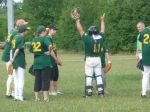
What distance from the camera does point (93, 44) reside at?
14.1 metres

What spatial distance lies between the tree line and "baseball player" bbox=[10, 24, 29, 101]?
43.7m

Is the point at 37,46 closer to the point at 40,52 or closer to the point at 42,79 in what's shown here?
the point at 40,52

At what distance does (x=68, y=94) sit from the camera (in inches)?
599

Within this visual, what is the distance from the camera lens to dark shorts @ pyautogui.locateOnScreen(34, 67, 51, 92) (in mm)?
13439

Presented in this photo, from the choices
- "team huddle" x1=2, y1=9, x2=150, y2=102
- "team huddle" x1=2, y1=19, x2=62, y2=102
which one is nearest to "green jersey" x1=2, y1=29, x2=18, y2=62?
"team huddle" x1=2, y1=9, x2=150, y2=102

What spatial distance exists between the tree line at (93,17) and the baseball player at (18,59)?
4374 centimetres

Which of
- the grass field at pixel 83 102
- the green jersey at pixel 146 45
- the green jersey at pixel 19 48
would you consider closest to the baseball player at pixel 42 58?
the green jersey at pixel 19 48

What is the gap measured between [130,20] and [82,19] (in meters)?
10.4

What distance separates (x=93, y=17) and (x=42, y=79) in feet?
177

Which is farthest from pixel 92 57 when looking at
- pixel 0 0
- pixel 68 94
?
pixel 0 0

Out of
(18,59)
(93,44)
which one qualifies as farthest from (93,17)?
(18,59)

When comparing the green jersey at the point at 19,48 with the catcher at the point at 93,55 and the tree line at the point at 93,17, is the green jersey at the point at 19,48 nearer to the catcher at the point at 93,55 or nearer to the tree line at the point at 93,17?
the catcher at the point at 93,55

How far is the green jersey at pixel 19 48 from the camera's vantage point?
1352cm

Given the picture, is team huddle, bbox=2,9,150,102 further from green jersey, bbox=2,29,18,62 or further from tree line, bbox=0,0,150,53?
tree line, bbox=0,0,150,53
